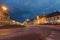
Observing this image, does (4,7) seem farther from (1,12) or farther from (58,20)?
(58,20)

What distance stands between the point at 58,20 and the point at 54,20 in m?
7.44

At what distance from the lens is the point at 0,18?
244ft

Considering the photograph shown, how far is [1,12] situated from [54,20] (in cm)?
4099

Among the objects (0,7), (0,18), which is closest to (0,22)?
(0,18)

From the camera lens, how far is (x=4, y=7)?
256 feet

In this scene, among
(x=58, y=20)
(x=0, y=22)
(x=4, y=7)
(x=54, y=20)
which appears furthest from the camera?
(x=54, y=20)

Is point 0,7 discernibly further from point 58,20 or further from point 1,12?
point 58,20

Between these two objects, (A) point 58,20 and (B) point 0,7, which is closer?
(B) point 0,7

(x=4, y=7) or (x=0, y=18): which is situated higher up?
(x=4, y=7)

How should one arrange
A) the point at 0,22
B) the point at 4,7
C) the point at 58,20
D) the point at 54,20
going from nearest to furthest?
1. the point at 0,22
2. the point at 4,7
3. the point at 58,20
4. the point at 54,20

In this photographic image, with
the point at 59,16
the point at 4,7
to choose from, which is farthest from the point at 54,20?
the point at 4,7

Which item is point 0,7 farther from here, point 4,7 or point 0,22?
point 0,22

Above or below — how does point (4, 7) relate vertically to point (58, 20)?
above

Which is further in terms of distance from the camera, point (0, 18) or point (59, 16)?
point (59, 16)
